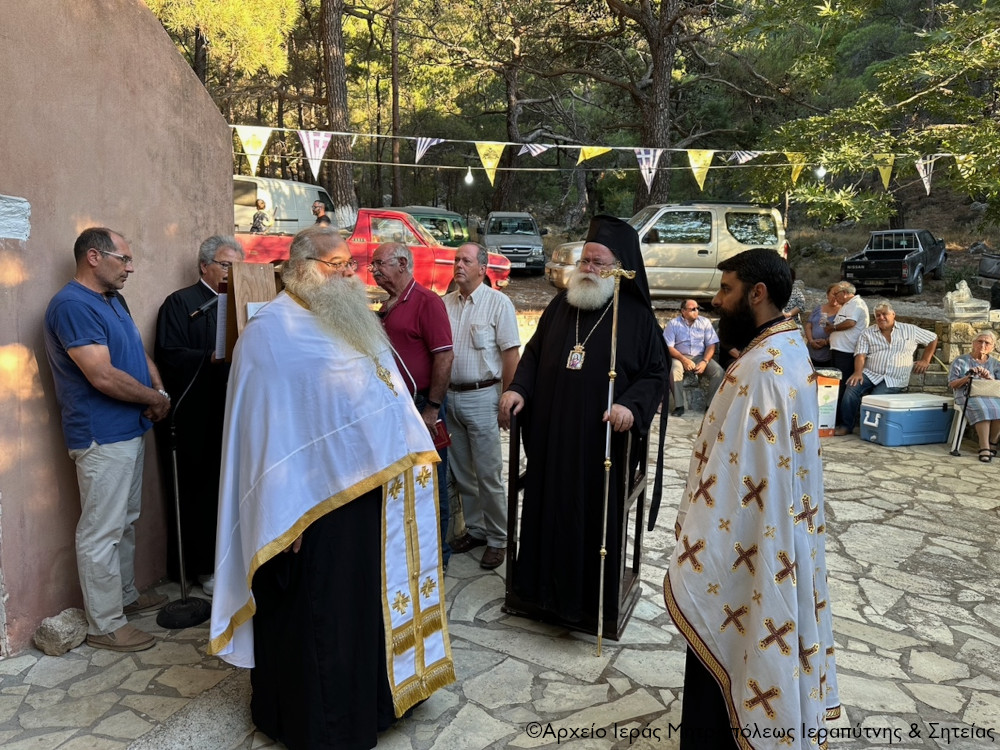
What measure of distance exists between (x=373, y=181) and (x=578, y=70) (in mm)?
20930

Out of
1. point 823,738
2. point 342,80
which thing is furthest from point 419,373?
point 342,80

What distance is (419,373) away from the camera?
13.6 ft

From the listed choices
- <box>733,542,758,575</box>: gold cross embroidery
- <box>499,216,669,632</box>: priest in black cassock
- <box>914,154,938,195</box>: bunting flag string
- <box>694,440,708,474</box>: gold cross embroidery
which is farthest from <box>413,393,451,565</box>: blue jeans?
<box>914,154,938,195</box>: bunting flag string

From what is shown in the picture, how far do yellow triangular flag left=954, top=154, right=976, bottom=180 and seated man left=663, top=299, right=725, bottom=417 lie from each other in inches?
134

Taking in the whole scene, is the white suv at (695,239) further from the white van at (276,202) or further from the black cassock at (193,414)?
the black cassock at (193,414)

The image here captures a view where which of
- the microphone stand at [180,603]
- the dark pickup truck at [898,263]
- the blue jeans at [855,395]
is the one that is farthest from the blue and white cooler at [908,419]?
the dark pickup truck at [898,263]

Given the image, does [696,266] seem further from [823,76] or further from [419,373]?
[419,373]

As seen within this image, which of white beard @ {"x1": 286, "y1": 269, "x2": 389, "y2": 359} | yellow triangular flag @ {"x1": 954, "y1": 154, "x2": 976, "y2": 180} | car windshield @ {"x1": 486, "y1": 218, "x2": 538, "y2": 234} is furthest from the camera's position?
car windshield @ {"x1": 486, "y1": 218, "x2": 538, "y2": 234}

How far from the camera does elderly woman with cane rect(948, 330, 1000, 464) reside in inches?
301

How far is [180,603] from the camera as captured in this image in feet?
13.4

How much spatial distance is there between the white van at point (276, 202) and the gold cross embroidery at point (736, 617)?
1397 centimetres

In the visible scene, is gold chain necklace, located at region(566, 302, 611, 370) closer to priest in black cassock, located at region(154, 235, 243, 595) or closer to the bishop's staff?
the bishop's staff

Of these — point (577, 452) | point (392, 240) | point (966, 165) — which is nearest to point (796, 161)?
point (966, 165)

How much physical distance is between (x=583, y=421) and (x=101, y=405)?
233 cm
